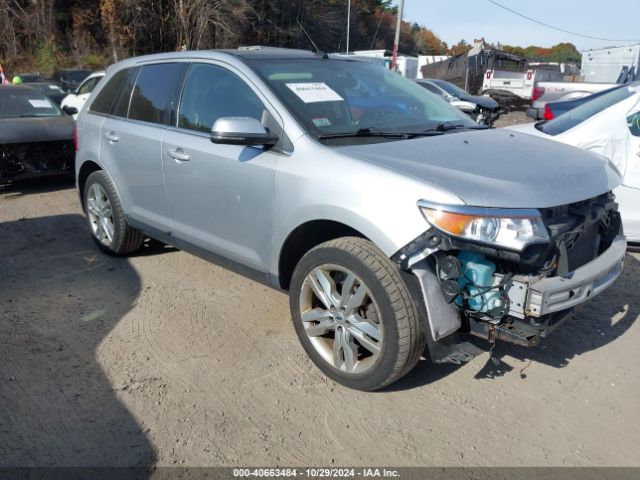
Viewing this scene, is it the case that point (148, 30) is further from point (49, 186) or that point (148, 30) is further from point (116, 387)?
point (116, 387)

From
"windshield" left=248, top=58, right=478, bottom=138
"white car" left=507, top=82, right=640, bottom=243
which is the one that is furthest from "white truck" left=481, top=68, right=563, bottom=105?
"windshield" left=248, top=58, right=478, bottom=138

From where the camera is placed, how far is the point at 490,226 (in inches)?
103

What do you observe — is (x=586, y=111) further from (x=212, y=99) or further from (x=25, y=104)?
(x=25, y=104)

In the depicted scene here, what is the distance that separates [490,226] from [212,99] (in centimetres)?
222

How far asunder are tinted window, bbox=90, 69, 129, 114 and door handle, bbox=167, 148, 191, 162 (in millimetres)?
1351

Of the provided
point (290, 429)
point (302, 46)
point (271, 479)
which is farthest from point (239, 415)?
point (302, 46)

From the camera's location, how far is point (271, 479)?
2.54 m

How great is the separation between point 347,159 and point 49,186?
23.2 ft

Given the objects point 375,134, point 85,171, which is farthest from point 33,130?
point 375,134

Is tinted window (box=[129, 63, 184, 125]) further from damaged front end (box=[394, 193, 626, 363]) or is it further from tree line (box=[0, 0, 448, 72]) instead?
tree line (box=[0, 0, 448, 72])

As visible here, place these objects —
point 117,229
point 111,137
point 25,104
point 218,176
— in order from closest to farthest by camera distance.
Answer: point 218,176, point 111,137, point 117,229, point 25,104

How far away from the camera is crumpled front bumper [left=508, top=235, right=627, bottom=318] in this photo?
104 inches

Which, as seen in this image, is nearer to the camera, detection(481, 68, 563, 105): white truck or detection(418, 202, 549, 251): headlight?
detection(418, 202, 549, 251): headlight

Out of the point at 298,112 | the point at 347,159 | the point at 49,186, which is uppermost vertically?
the point at 298,112
